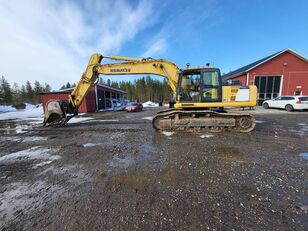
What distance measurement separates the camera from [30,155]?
4.45m

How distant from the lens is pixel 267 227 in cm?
185

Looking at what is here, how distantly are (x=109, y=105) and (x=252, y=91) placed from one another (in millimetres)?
21700

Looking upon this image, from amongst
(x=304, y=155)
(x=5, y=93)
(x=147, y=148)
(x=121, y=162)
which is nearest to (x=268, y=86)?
(x=304, y=155)

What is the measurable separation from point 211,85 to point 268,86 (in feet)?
57.5

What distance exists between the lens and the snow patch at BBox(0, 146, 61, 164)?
4.19m

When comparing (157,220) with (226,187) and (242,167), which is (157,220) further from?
(242,167)

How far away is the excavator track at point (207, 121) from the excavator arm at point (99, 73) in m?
1.42

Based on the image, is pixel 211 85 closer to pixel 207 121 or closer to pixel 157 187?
pixel 207 121

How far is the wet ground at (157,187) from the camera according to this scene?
1.99 metres

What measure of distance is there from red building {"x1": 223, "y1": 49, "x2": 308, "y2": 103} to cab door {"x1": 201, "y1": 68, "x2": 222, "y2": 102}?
52.2 ft

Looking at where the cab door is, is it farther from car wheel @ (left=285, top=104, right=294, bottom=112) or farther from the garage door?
the garage door

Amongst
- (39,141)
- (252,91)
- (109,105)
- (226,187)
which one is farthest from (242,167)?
(109,105)

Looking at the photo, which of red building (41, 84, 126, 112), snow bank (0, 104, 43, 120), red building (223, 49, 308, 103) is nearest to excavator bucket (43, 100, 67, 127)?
snow bank (0, 104, 43, 120)

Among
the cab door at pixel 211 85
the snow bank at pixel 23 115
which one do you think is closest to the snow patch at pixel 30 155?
the cab door at pixel 211 85
